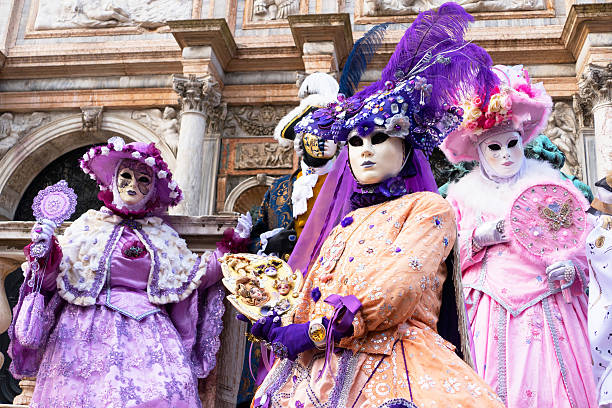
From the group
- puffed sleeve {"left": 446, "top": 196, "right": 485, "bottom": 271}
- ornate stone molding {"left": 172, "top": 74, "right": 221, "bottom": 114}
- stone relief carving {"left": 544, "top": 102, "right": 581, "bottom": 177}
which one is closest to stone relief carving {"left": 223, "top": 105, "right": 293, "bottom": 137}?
ornate stone molding {"left": 172, "top": 74, "right": 221, "bottom": 114}

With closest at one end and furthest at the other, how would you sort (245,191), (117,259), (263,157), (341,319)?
(341,319) → (117,259) → (245,191) → (263,157)

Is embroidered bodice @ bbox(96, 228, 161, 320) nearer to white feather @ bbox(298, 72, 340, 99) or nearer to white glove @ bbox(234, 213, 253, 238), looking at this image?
white glove @ bbox(234, 213, 253, 238)

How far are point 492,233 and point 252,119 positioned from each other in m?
6.05

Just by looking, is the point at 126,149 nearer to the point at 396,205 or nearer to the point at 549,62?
the point at 396,205

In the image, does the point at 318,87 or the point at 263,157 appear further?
the point at 263,157

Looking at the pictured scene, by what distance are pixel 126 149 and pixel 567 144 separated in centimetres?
612

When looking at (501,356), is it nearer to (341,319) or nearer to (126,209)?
(341,319)

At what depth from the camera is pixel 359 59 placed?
3.26 m

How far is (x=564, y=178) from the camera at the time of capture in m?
3.97

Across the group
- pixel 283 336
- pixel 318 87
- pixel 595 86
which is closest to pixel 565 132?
pixel 595 86

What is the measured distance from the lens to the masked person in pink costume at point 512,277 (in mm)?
3383

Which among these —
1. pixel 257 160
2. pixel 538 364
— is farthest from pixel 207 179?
pixel 538 364

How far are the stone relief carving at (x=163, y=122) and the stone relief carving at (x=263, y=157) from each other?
0.88 m

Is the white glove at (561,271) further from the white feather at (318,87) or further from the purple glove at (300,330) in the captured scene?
the purple glove at (300,330)
